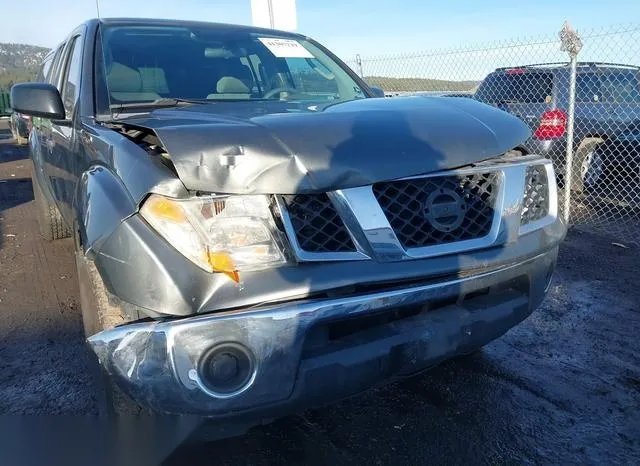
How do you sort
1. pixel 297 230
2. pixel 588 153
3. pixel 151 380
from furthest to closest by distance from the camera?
pixel 588 153 → pixel 297 230 → pixel 151 380

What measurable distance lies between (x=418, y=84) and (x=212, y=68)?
6883 mm

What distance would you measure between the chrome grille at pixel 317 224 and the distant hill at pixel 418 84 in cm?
753

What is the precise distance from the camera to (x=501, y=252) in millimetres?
2314

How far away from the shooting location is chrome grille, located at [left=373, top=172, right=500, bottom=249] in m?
2.12

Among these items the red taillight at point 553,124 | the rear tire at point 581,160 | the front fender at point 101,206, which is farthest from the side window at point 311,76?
the rear tire at point 581,160

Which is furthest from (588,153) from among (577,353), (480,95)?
(577,353)

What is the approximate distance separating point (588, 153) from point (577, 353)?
492 cm

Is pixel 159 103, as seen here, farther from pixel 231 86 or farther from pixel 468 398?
pixel 468 398

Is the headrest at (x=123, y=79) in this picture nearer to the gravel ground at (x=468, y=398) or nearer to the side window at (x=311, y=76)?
the side window at (x=311, y=76)

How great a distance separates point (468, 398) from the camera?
9.32 ft

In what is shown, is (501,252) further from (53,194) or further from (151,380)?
(53,194)

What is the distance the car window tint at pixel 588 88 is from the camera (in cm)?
734

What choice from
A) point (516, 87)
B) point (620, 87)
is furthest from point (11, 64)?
point (620, 87)

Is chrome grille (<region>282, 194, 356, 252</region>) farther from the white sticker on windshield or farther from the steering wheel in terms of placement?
the white sticker on windshield
